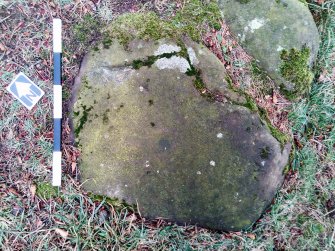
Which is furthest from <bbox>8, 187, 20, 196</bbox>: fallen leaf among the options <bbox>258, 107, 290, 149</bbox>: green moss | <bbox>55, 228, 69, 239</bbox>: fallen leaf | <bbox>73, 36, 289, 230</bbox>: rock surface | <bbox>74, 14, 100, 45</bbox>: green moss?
<bbox>258, 107, 290, 149</bbox>: green moss

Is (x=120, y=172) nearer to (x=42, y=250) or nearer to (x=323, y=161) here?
(x=42, y=250)

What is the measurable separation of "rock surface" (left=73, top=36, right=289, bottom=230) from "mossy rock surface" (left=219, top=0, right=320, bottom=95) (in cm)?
55

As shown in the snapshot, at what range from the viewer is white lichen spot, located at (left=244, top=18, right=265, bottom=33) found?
310 cm

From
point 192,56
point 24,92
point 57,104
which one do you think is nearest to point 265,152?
point 192,56

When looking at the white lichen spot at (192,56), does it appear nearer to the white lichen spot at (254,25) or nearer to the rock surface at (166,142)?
the rock surface at (166,142)

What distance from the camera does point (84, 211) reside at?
2.86 meters

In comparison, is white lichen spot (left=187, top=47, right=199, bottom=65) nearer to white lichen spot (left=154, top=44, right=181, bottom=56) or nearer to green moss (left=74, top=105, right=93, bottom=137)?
white lichen spot (left=154, top=44, right=181, bottom=56)

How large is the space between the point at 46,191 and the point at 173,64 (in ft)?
4.93

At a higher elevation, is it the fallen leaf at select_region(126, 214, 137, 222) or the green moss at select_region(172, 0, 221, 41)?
the green moss at select_region(172, 0, 221, 41)

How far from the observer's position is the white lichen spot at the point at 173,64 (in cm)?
287

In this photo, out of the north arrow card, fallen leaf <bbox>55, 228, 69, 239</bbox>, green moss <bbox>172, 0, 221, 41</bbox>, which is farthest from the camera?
green moss <bbox>172, 0, 221, 41</bbox>

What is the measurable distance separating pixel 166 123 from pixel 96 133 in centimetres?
58

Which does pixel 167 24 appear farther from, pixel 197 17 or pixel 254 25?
pixel 254 25

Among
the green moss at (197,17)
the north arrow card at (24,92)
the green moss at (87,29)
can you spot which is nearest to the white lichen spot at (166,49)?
the green moss at (197,17)
